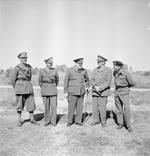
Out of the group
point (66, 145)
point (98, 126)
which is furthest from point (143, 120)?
point (66, 145)

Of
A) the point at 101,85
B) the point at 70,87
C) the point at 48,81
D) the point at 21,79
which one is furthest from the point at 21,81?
the point at 101,85

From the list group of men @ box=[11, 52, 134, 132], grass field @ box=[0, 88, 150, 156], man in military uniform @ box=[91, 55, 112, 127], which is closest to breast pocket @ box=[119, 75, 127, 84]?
group of men @ box=[11, 52, 134, 132]

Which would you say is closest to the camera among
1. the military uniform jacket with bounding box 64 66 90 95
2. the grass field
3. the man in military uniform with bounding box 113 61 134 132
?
the grass field

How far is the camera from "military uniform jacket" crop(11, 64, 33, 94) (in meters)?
7.81

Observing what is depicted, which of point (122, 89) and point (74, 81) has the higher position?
point (74, 81)

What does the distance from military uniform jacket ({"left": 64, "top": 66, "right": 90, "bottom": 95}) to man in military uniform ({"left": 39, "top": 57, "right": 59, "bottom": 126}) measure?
1.41ft

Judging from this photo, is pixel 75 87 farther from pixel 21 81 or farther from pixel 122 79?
pixel 21 81

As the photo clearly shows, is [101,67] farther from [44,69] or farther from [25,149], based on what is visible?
[25,149]

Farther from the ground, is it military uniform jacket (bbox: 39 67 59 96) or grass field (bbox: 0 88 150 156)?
military uniform jacket (bbox: 39 67 59 96)

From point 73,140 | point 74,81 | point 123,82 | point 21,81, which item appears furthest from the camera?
point 74,81

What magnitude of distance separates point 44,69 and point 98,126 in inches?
103

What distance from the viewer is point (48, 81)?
8.05 meters

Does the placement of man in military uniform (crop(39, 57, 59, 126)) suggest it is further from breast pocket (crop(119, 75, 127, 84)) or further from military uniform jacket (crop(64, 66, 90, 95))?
breast pocket (crop(119, 75, 127, 84))

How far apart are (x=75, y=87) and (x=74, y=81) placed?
22 centimetres
